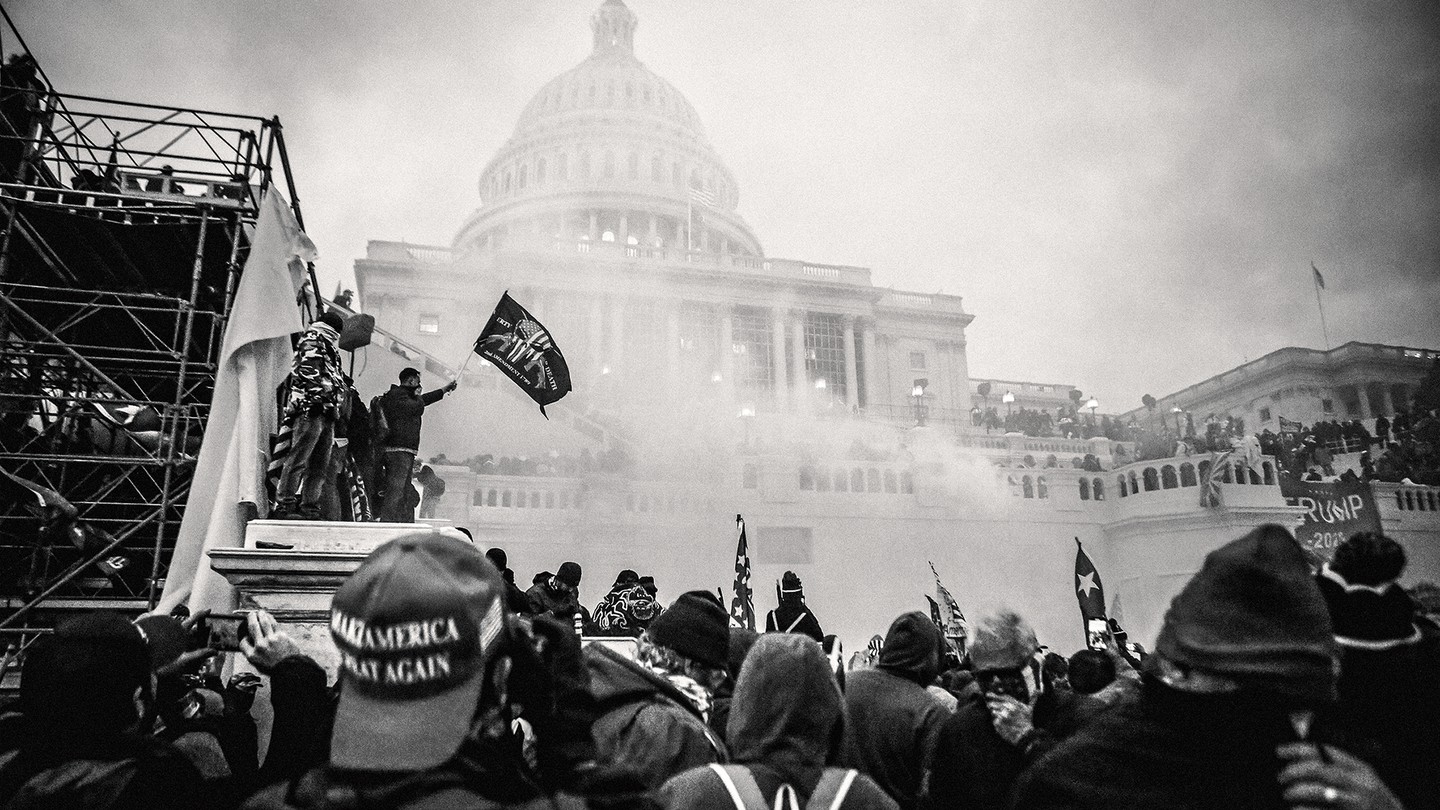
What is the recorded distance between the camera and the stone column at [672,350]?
45594 millimetres

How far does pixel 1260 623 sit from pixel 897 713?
1898 mm

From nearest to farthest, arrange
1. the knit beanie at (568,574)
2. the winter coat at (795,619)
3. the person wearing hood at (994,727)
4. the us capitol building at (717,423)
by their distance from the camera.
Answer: the person wearing hood at (994,727) < the winter coat at (795,619) < the knit beanie at (568,574) < the us capitol building at (717,423)

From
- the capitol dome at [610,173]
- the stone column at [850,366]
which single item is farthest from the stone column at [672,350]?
the capitol dome at [610,173]

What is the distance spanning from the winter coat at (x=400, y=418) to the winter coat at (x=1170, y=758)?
5.69 metres

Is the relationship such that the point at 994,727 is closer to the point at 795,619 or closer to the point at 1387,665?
the point at 1387,665

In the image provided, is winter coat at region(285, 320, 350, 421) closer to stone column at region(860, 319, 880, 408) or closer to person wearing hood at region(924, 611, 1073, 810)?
person wearing hood at region(924, 611, 1073, 810)

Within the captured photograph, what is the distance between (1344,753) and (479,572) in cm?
165

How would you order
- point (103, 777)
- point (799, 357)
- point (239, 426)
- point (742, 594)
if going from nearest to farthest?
point (103, 777) < point (239, 426) < point (742, 594) < point (799, 357)

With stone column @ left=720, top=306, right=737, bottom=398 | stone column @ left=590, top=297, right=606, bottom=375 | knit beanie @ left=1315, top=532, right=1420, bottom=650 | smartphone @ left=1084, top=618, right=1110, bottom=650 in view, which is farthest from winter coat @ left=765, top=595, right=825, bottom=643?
stone column @ left=720, top=306, right=737, bottom=398

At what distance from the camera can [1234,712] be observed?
1.74 m

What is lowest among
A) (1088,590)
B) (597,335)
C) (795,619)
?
(1088,590)

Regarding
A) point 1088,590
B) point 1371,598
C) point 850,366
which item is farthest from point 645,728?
point 850,366

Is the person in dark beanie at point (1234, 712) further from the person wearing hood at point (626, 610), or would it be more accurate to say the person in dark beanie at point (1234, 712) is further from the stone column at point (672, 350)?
the stone column at point (672, 350)

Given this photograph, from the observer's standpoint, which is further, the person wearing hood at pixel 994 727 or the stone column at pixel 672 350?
the stone column at pixel 672 350
